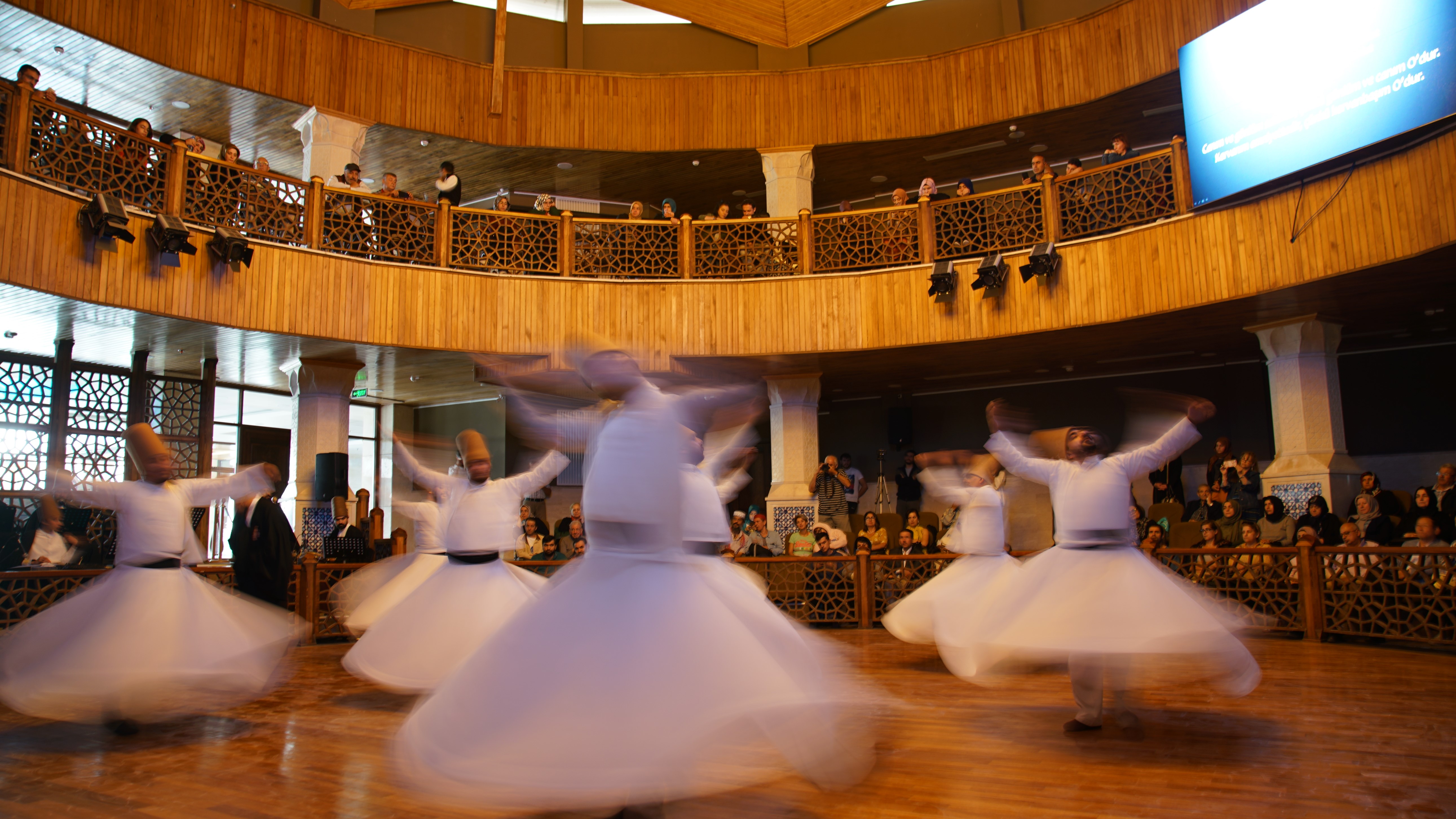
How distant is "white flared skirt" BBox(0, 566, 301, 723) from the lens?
16.5ft

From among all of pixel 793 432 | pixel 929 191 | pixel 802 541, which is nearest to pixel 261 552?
pixel 802 541

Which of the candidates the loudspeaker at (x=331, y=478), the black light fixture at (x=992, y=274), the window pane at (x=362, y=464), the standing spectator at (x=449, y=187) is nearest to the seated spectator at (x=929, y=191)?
the black light fixture at (x=992, y=274)

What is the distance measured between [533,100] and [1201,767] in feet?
41.8

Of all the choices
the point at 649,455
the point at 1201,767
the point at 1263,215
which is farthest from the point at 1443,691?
the point at 649,455

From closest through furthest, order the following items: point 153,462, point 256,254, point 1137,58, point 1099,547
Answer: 1. point 1099,547
2. point 153,462
3. point 256,254
4. point 1137,58

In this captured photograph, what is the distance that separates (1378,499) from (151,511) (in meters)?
11.4

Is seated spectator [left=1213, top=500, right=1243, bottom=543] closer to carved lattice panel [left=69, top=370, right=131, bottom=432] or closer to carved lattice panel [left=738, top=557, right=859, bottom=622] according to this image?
carved lattice panel [left=738, top=557, right=859, bottom=622]

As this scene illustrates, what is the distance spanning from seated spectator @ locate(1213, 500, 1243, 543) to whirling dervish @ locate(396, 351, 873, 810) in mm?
8325

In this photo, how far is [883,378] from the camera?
1524cm

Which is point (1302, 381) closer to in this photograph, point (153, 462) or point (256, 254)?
point (153, 462)

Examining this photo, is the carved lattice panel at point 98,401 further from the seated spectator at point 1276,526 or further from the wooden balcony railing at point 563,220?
the seated spectator at point 1276,526

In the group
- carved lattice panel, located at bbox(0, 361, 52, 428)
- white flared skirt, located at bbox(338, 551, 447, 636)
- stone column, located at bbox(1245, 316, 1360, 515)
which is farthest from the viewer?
carved lattice panel, located at bbox(0, 361, 52, 428)

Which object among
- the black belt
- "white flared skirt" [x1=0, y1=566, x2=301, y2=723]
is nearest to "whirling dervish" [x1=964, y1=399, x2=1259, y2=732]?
the black belt

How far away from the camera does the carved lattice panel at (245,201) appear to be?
431 inches
